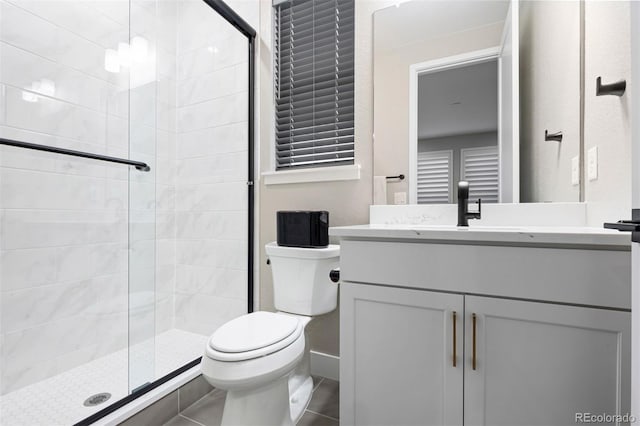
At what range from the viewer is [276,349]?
1065 mm

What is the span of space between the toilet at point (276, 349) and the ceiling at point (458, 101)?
79 centimetres

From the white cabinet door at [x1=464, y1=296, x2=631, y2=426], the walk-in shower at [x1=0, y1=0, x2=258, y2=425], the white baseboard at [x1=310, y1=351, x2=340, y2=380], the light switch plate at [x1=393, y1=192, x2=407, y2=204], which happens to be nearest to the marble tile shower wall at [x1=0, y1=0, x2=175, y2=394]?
the walk-in shower at [x1=0, y1=0, x2=258, y2=425]

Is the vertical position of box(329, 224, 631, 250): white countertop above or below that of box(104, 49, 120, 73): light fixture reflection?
below

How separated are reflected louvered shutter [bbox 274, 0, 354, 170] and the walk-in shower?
0.21 m

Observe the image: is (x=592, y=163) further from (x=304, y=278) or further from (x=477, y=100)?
(x=304, y=278)

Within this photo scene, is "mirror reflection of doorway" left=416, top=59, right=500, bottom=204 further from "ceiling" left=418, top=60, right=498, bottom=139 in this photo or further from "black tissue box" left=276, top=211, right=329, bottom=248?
"black tissue box" left=276, top=211, right=329, bottom=248

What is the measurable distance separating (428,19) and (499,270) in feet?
4.33

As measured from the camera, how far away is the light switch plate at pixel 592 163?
3.45ft

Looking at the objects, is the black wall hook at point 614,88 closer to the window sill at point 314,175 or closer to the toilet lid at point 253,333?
the window sill at point 314,175

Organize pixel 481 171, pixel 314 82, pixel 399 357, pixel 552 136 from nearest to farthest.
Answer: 1. pixel 399 357
2. pixel 552 136
3. pixel 481 171
4. pixel 314 82

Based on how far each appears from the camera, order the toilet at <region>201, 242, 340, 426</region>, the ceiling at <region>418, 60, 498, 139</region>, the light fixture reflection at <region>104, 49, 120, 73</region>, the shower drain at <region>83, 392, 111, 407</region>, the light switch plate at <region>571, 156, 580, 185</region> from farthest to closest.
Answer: the light fixture reflection at <region>104, 49, 120, 73</region>, the ceiling at <region>418, 60, 498, 139</region>, the shower drain at <region>83, 392, 111, 407</region>, the light switch plate at <region>571, 156, 580, 185</region>, the toilet at <region>201, 242, 340, 426</region>

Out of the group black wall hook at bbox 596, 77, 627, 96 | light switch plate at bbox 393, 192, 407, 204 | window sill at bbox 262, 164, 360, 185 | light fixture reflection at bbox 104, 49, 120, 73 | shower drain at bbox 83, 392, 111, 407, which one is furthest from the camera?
light fixture reflection at bbox 104, 49, 120, 73

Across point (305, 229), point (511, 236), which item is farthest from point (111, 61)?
point (511, 236)

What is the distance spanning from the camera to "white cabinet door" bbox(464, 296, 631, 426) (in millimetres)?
769
